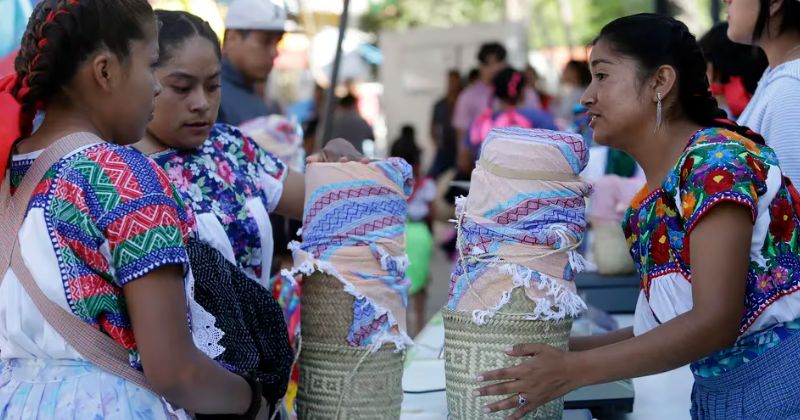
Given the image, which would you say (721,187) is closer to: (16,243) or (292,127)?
(16,243)

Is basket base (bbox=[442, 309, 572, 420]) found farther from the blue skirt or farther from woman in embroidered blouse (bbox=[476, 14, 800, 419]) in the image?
the blue skirt

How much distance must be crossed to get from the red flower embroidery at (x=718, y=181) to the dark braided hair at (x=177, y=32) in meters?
1.22

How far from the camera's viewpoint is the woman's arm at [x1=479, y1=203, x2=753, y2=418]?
1.76 meters

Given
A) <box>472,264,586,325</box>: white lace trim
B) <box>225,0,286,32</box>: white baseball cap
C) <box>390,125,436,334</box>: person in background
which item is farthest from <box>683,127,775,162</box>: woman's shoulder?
<box>390,125,436,334</box>: person in background

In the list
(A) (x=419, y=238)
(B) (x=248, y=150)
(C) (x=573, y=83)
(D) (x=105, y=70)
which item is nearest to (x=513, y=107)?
(A) (x=419, y=238)

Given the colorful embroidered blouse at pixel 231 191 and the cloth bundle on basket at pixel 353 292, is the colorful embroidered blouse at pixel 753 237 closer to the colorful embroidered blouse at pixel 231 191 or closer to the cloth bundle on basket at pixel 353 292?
the cloth bundle on basket at pixel 353 292

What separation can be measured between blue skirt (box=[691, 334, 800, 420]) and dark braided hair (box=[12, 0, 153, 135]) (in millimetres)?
1315

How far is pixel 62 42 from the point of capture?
1651 mm

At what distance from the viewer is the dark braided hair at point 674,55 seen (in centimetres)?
200

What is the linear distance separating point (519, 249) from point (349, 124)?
882cm

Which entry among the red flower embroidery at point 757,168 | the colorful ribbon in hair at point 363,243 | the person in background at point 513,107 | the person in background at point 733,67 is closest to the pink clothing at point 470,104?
the person in background at point 513,107

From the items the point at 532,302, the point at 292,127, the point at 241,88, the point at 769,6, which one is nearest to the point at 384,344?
the point at 532,302

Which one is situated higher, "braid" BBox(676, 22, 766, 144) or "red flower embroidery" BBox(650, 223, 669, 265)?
"braid" BBox(676, 22, 766, 144)

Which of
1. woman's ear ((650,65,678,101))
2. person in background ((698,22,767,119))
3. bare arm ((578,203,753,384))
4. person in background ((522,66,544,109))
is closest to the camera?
bare arm ((578,203,753,384))
